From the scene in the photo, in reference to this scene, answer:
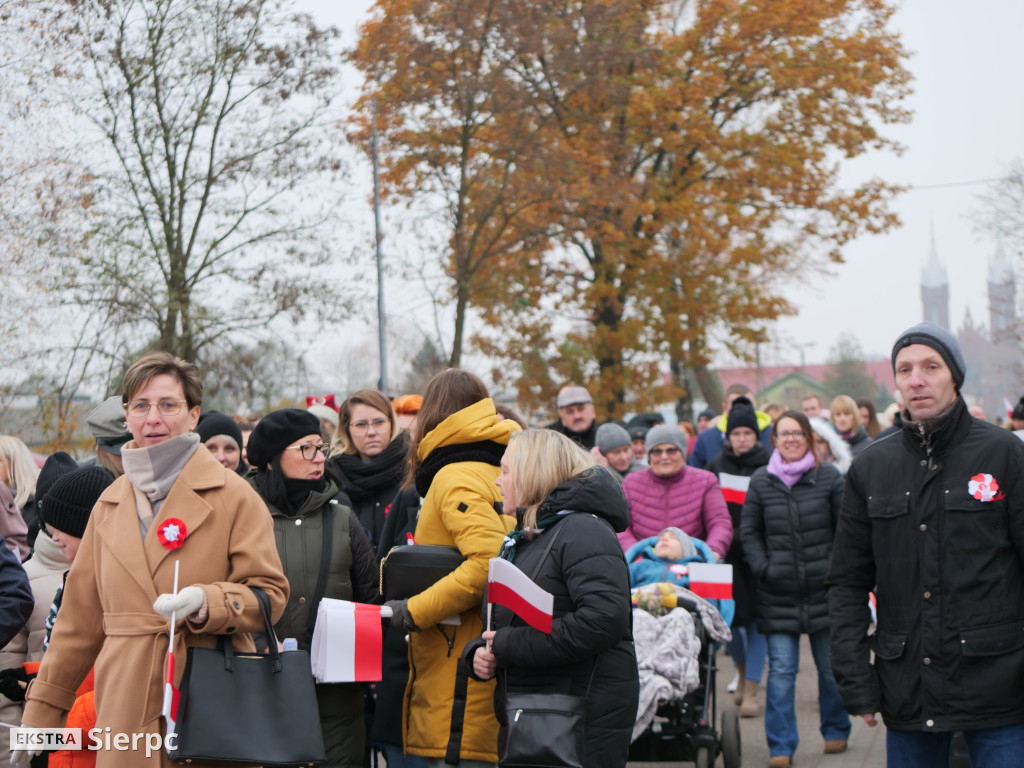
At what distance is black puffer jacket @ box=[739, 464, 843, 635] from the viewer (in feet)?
24.8

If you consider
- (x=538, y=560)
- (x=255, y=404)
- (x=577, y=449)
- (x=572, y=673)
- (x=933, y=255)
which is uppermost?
(x=933, y=255)

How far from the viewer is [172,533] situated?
3.71 metres

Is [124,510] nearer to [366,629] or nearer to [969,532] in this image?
[366,629]

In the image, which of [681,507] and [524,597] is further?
[681,507]

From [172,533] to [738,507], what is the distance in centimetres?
625

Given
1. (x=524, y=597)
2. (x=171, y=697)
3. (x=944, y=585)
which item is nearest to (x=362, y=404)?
(x=524, y=597)

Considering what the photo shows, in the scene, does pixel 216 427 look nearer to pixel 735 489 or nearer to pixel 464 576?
pixel 464 576

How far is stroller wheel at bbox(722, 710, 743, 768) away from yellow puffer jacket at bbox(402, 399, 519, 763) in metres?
2.99

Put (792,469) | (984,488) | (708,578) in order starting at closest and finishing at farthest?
(984,488) → (708,578) → (792,469)

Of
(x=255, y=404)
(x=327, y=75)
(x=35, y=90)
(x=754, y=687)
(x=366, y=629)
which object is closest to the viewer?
(x=366, y=629)

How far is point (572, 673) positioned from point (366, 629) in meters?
0.91

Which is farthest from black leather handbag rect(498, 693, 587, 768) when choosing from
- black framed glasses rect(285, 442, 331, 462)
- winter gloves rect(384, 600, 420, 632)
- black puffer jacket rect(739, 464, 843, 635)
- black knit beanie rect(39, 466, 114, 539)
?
black puffer jacket rect(739, 464, 843, 635)

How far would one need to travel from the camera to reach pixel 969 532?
3902mm

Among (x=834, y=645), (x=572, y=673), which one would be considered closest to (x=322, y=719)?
(x=572, y=673)
